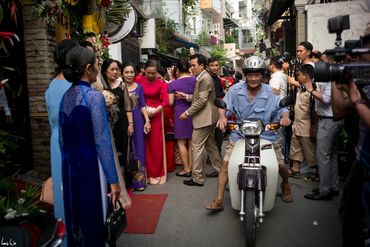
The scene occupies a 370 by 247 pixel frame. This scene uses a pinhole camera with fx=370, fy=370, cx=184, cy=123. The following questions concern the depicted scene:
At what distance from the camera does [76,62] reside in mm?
2629

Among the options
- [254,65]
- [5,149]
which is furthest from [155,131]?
[5,149]

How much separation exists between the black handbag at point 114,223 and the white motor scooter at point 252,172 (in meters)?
1.23

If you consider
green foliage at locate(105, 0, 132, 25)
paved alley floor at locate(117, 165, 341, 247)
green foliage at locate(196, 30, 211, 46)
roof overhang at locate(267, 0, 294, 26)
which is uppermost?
green foliage at locate(196, 30, 211, 46)

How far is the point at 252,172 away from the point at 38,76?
326 cm

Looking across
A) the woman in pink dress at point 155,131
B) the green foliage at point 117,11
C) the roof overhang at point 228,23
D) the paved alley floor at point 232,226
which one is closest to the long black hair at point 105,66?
the woman in pink dress at point 155,131

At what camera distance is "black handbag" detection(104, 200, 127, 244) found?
270 cm

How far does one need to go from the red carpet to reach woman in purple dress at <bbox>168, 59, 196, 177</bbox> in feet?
3.63

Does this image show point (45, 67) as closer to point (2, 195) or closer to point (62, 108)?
point (2, 195)

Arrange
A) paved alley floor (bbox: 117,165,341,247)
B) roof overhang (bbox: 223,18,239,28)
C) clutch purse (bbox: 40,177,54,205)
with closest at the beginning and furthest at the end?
1. clutch purse (bbox: 40,177,54,205)
2. paved alley floor (bbox: 117,165,341,247)
3. roof overhang (bbox: 223,18,239,28)

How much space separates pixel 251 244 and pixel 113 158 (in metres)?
1.69

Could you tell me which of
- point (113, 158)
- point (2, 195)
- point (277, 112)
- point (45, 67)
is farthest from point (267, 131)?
point (45, 67)

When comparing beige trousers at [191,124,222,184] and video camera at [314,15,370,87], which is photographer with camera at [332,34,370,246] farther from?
beige trousers at [191,124,222,184]

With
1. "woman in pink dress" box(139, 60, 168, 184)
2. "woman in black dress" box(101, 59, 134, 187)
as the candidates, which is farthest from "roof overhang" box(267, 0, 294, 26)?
"woman in black dress" box(101, 59, 134, 187)

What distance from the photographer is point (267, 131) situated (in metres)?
4.11
